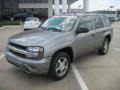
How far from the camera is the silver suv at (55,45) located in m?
4.29

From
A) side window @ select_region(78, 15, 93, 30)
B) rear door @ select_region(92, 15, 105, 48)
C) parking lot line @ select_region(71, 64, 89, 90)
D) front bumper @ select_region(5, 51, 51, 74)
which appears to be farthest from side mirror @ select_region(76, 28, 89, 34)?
front bumper @ select_region(5, 51, 51, 74)

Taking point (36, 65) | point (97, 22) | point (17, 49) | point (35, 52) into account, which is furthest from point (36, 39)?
point (97, 22)

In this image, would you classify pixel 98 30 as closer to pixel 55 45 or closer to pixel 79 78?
pixel 79 78

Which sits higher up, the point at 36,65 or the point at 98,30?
the point at 98,30

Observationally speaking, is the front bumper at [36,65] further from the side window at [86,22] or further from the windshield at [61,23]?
the side window at [86,22]

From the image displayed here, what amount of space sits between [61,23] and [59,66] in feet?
4.87

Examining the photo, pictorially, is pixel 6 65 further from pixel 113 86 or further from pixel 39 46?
pixel 113 86

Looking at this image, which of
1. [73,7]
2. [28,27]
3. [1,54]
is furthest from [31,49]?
[73,7]

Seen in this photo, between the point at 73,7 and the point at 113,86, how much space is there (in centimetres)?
7330

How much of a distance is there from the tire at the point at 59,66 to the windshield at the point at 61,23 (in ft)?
2.85

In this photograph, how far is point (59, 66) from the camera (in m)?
4.78

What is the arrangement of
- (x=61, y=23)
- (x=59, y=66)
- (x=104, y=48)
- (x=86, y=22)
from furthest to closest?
1. (x=104, y=48)
2. (x=86, y=22)
3. (x=61, y=23)
4. (x=59, y=66)

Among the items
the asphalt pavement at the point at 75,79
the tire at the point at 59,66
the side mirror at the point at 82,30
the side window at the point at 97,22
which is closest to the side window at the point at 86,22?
the side mirror at the point at 82,30

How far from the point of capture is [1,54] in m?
7.62
